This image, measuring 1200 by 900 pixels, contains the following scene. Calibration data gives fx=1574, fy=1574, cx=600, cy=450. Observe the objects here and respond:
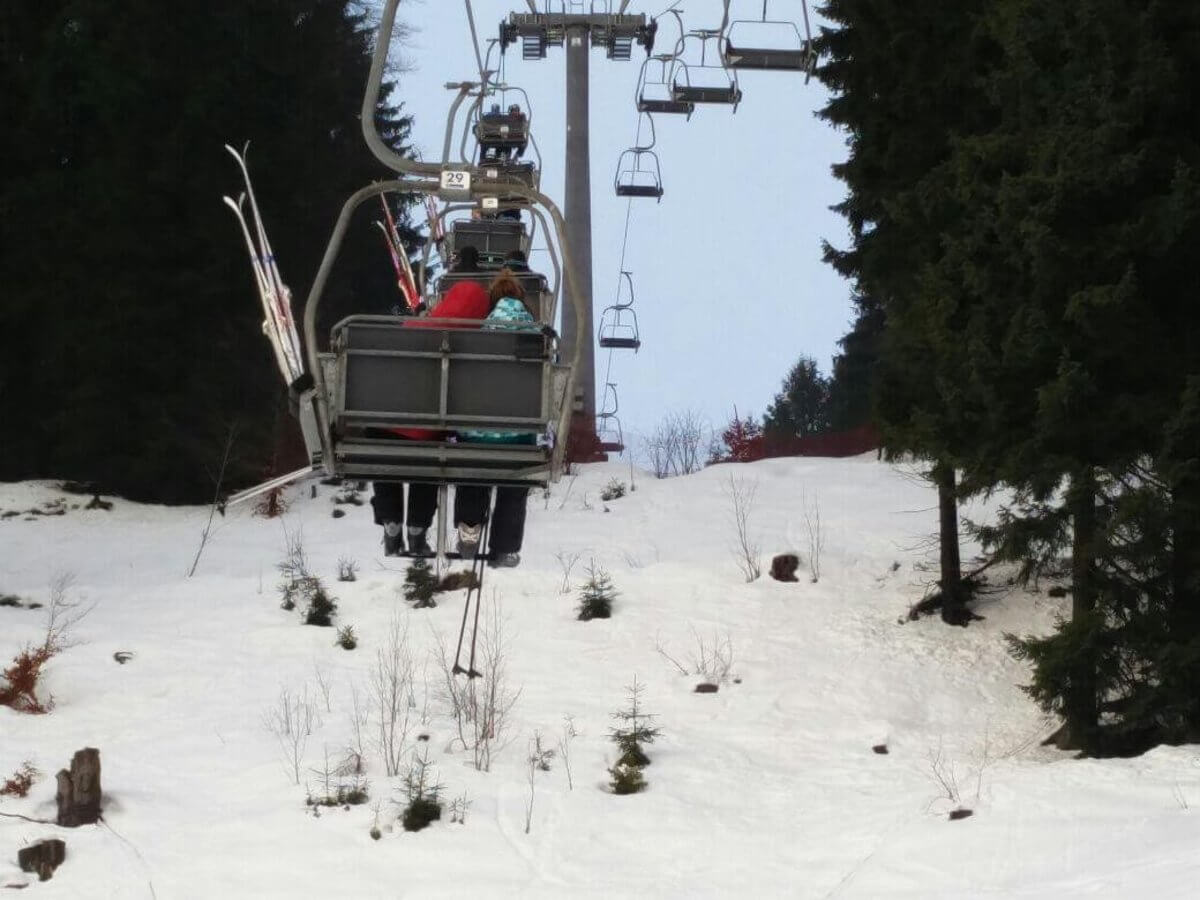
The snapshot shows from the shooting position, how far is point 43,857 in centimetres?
1148

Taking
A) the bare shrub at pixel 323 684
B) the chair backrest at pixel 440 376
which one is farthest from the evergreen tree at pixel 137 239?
the chair backrest at pixel 440 376

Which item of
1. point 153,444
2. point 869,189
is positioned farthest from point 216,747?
point 153,444

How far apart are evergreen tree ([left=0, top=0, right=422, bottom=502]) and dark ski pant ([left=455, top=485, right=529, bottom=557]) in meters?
16.4

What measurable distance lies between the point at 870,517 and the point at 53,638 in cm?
1119

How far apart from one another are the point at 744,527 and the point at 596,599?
14.0ft

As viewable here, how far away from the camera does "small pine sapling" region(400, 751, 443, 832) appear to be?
12047 millimetres

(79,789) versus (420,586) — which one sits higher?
(420,586)

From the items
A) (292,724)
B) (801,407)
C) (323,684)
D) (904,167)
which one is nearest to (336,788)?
(292,724)

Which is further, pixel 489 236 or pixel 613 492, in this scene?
pixel 613 492

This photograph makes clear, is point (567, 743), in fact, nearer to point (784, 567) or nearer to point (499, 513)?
point (499, 513)

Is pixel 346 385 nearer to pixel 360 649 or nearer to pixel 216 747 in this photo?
pixel 216 747

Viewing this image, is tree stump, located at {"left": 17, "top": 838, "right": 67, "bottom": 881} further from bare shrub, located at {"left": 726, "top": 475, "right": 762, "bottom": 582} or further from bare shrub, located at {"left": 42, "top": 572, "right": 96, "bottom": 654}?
bare shrub, located at {"left": 726, "top": 475, "right": 762, "bottom": 582}

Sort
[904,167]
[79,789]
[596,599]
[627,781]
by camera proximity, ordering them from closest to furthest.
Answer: [79,789] → [627,781] → [904,167] → [596,599]

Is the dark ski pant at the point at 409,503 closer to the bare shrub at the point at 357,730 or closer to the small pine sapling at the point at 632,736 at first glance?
the bare shrub at the point at 357,730
